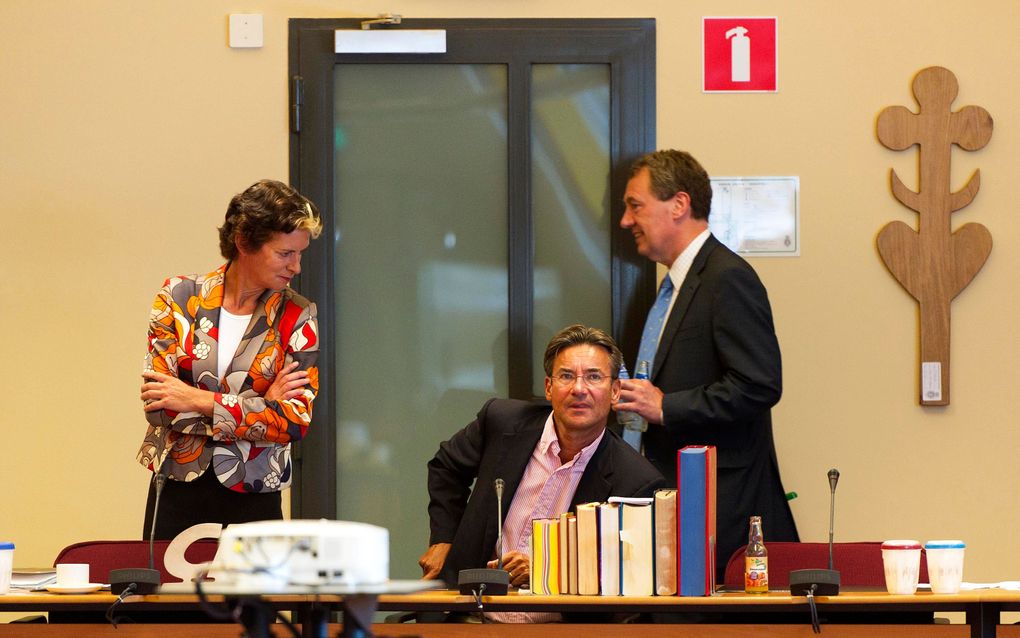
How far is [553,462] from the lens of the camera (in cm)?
330

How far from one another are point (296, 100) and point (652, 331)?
134cm

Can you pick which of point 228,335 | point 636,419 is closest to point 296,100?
point 228,335

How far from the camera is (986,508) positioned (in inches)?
165

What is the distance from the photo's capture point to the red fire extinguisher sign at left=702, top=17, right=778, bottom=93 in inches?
165

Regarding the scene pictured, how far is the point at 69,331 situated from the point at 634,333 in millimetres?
1801

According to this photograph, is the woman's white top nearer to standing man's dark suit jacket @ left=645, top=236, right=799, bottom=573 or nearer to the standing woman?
the standing woman

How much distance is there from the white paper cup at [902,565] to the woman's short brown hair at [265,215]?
5.46ft

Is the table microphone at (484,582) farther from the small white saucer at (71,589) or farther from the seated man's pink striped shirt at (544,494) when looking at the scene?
the small white saucer at (71,589)

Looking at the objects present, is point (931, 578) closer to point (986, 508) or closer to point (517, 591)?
point (517, 591)

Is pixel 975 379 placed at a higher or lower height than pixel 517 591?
higher

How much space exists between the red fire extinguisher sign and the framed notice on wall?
304 mm

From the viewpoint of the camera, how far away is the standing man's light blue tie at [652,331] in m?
3.85

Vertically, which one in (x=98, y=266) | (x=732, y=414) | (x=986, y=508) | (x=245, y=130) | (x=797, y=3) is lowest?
(x=986, y=508)

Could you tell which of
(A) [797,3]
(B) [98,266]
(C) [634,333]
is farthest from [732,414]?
(B) [98,266]
